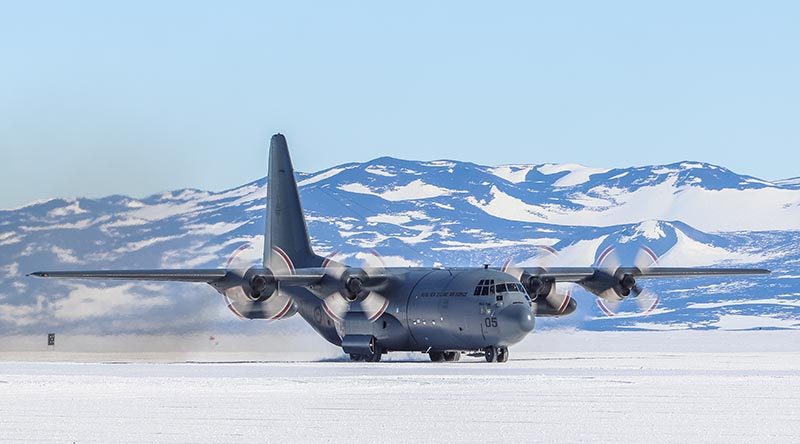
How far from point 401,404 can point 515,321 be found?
18318mm

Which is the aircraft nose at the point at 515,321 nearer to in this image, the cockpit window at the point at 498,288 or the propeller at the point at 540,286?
the cockpit window at the point at 498,288

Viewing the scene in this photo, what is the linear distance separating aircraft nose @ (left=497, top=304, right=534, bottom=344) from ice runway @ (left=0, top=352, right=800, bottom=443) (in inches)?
130

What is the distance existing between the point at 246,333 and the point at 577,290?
201 feet

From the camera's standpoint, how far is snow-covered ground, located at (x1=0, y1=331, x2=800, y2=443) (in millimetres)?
20781

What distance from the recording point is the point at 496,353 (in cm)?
4619

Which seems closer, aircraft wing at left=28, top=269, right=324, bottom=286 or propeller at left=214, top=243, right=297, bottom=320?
aircraft wing at left=28, top=269, right=324, bottom=286

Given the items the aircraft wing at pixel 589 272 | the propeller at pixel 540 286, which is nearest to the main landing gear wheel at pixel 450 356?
the propeller at pixel 540 286

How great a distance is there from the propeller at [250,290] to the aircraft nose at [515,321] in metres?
8.15

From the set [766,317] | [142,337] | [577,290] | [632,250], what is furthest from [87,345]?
[632,250]

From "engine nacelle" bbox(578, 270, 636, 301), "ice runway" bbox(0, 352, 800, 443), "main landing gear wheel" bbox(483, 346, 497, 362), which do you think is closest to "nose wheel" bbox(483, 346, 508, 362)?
"main landing gear wheel" bbox(483, 346, 497, 362)

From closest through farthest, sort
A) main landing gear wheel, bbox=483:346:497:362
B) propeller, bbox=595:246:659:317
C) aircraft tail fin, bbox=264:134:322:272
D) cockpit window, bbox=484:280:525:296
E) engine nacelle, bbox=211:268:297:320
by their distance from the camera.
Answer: cockpit window, bbox=484:280:525:296 → main landing gear wheel, bbox=483:346:497:362 → engine nacelle, bbox=211:268:297:320 → propeller, bbox=595:246:659:317 → aircraft tail fin, bbox=264:134:322:272

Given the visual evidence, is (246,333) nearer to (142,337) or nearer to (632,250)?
(142,337)

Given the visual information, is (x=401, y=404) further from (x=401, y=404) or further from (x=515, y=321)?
(x=515, y=321)

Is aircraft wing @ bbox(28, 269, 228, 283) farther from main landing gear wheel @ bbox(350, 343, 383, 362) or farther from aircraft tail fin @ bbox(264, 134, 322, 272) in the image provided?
aircraft tail fin @ bbox(264, 134, 322, 272)
